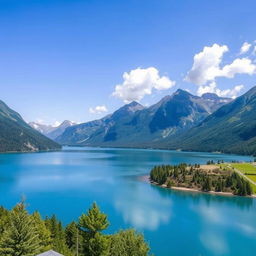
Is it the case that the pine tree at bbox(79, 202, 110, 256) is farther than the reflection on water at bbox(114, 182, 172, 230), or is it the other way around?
the reflection on water at bbox(114, 182, 172, 230)

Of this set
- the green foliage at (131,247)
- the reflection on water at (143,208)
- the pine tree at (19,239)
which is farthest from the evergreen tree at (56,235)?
the reflection on water at (143,208)

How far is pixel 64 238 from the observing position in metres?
51.0

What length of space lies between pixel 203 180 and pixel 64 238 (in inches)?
3652

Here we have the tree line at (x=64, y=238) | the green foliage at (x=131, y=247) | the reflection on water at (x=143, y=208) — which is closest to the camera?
the tree line at (x=64, y=238)

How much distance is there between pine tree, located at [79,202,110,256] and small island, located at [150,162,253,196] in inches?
3549

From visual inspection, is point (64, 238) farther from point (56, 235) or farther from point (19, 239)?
point (19, 239)

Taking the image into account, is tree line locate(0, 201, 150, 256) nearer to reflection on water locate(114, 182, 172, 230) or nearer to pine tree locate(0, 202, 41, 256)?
pine tree locate(0, 202, 41, 256)

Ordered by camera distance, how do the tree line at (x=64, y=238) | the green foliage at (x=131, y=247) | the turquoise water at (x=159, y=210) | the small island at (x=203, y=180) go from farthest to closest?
1. the small island at (x=203, y=180)
2. the turquoise water at (x=159, y=210)
3. the green foliage at (x=131, y=247)
4. the tree line at (x=64, y=238)

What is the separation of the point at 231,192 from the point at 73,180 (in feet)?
258

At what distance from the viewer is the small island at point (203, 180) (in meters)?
122

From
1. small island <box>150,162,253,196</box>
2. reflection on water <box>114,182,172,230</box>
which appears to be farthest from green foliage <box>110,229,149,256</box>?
small island <box>150,162,253,196</box>

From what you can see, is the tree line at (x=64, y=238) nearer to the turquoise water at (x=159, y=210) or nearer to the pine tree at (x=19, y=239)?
the pine tree at (x=19, y=239)

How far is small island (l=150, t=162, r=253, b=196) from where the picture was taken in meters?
122

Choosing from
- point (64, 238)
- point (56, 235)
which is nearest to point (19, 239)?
point (56, 235)
